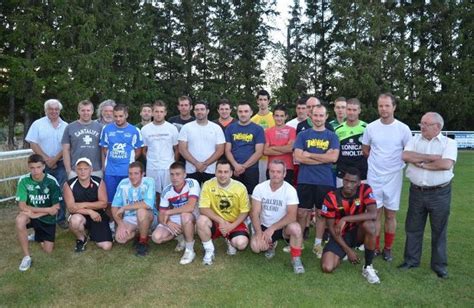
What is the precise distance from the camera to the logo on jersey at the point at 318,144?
17.2 feet

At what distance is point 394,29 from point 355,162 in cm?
2859

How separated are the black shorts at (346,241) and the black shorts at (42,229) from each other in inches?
137

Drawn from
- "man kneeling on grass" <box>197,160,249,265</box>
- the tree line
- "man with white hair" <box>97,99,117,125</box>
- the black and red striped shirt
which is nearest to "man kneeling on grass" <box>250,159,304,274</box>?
"man kneeling on grass" <box>197,160,249,265</box>

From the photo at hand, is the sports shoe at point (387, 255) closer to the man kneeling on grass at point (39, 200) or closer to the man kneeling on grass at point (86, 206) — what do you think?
the man kneeling on grass at point (86, 206)

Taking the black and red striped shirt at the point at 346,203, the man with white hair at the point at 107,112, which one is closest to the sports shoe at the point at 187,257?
the black and red striped shirt at the point at 346,203

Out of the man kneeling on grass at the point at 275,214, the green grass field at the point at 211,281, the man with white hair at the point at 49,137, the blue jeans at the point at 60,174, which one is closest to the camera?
the green grass field at the point at 211,281

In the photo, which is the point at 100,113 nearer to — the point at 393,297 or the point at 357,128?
the point at 357,128

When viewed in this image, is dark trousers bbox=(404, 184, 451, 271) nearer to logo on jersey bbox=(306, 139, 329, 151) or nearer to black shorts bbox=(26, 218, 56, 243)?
logo on jersey bbox=(306, 139, 329, 151)

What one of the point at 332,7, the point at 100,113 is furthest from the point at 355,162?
the point at 332,7

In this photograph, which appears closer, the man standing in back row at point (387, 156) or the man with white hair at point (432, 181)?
the man with white hair at point (432, 181)

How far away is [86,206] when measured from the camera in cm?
550

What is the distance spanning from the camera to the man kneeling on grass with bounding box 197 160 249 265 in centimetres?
516

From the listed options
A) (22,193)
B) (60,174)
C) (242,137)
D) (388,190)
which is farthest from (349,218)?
(60,174)

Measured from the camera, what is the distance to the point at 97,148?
6.19 m
